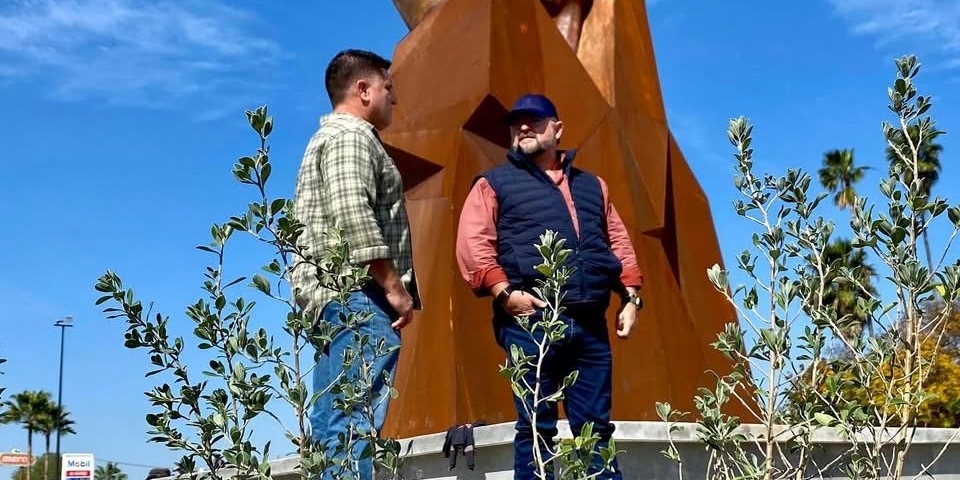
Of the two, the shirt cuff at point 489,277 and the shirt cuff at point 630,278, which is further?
the shirt cuff at point 630,278

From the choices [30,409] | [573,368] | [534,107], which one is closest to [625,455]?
[573,368]

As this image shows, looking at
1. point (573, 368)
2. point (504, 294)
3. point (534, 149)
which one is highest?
point (534, 149)

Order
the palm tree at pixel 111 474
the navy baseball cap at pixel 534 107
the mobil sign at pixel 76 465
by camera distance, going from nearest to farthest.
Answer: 1. the palm tree at pixel 111 474
2. the navy baseball cap at pixel 534 107
3. the mobil sign at pixel 76 465

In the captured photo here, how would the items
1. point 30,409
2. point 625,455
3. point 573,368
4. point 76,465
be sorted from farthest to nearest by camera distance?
point 30,409 < point 76,465 < point 625,455 < point 573,368

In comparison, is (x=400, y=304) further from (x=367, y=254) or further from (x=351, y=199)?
(x=351, y=199)

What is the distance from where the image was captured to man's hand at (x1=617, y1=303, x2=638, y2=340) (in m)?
3.47

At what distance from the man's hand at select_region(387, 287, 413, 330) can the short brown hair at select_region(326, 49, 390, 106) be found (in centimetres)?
68

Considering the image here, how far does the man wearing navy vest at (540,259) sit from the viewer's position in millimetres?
3332

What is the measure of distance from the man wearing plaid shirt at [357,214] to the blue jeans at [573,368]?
1.26 feet

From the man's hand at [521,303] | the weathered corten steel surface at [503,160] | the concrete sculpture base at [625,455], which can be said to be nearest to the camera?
the man's hand at [521,303]

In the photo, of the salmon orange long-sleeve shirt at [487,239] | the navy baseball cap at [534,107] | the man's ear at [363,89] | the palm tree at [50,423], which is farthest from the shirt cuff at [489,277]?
the palm tree at [50,423]

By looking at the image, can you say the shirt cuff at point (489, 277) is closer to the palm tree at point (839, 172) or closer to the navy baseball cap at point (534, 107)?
the navy baseball cap at point (534, 107)

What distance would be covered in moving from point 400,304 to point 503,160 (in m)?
4.57

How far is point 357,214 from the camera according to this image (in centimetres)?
302
